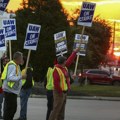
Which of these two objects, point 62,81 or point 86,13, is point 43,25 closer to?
point 86,13

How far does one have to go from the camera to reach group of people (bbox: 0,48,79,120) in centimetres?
1123

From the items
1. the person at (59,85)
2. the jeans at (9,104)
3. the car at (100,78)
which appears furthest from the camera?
the car at (100,78)

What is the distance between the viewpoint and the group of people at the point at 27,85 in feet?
36.8

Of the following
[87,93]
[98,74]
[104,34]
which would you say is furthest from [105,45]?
[87,93]

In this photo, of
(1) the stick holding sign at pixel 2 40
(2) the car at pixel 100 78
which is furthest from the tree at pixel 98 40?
(1) the stick holding sign at pixel 2 40

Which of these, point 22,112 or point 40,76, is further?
point 40,76

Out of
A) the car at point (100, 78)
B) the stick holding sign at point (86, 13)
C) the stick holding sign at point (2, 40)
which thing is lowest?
the car at point (100, 78)

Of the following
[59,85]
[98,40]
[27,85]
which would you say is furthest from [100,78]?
[59,85]

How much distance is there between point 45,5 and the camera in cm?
4188

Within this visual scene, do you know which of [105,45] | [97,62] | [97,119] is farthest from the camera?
[105,45]

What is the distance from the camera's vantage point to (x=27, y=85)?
13680 mm

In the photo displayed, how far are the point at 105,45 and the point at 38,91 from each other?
49.3 m

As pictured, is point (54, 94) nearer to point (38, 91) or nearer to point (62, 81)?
point (62, 81)

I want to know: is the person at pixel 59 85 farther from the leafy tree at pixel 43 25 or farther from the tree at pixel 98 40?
the tree at pixel 98 40
